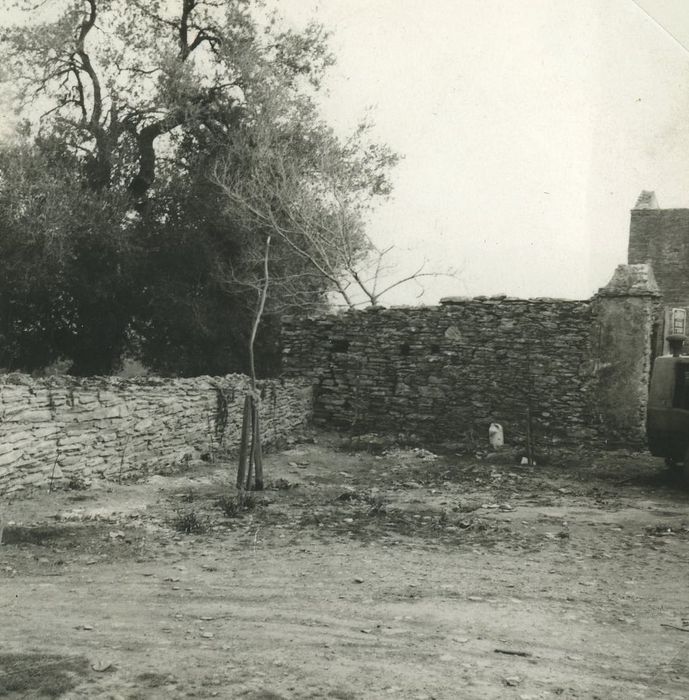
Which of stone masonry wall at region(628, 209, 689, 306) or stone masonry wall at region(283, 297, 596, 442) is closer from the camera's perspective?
stone masonry wall at region(283, 297, 596, 442)

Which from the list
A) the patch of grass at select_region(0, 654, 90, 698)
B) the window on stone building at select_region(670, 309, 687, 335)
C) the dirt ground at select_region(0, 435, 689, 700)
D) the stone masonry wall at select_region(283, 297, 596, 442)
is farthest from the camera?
the window on stone building at select_region(670, 309, 687, 335)

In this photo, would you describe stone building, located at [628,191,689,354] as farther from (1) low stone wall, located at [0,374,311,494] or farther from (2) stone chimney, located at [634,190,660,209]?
(1) low stone wall, located at [0,374,311,494]

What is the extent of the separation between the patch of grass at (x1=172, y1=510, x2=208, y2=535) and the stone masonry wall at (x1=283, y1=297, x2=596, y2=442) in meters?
7.69

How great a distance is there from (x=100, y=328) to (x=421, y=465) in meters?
8.44

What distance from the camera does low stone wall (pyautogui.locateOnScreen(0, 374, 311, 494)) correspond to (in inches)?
298

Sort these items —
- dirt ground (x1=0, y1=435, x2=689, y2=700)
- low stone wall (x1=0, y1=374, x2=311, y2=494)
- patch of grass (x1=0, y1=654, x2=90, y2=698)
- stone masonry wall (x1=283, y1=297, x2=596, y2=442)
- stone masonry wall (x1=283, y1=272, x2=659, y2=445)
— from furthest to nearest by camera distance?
stone masonry wall (x1=283, y1=297, x2=596, y2=442) → stone masonry wall (x1=283, y1=272, x2=659, y2=445) → low stone wall (x1=0, y1=374, x2=311, y2=494) → dirt ground (x1=0, y1=435, x2=689, y2=700) → patch of grass (x1=0, y1=654, x2=90, y2=698)

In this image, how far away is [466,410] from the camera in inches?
542

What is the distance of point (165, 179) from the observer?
659 inches

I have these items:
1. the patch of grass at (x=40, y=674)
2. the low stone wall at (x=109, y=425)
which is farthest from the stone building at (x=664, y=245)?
the patch of grass at (x=40, y=674)

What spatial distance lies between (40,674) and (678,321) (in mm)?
17500

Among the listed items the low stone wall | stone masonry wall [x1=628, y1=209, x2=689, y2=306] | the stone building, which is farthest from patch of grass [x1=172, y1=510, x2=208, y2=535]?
stone masonry wall [x1=628, y1=209, x2=689, y2=306]

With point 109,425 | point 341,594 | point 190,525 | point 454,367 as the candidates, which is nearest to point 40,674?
point 341,594

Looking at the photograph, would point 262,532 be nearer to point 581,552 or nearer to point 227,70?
point 581,552

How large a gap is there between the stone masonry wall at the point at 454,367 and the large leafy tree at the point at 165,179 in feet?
9.95
